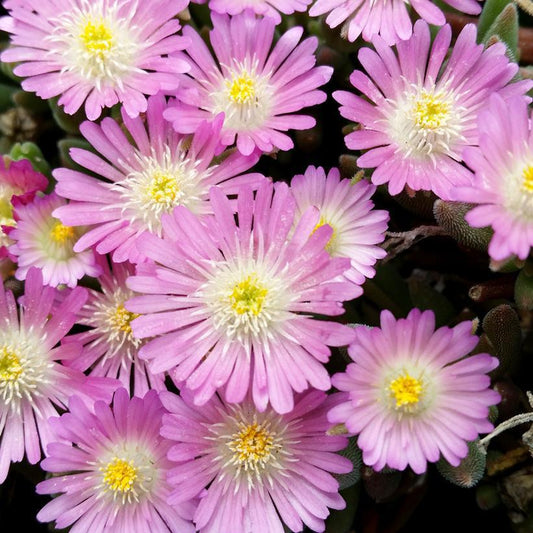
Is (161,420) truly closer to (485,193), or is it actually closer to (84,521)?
(84,521)

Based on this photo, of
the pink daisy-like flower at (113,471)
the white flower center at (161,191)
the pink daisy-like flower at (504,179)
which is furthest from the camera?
the white flower center at (161,191)

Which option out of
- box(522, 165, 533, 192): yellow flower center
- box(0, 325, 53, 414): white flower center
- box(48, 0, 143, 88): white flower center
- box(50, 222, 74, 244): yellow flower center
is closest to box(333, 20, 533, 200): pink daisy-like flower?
box(522, 165, 533, 192): yellow flower center

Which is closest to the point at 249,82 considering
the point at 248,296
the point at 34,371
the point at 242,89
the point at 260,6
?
the point at 242,89

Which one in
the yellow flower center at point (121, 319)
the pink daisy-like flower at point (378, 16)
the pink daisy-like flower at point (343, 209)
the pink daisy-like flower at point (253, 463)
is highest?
the pink daisy-like flower at point (378, 16)

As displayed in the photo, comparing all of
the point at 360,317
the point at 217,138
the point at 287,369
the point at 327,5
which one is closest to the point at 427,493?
the point at 360,317

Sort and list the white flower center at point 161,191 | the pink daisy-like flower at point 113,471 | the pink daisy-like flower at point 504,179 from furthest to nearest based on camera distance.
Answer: the white flower center at point 161,191
the pink daisy-like flower at point 113,471
the pink daisy-like flower at point 504,179

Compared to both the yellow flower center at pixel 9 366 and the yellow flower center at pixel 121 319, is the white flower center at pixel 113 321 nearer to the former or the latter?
the yellow flower center at pixel 121 319

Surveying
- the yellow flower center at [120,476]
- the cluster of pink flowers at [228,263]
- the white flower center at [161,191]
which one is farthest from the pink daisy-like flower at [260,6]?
the yellow flower center at [120,476]

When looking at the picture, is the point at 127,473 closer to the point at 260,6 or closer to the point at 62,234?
the point at 62,234
